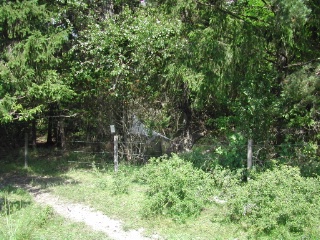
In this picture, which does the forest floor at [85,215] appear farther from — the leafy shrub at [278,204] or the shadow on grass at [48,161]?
the shadow on grass at [48,161]

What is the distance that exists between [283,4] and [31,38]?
5781 millimetres

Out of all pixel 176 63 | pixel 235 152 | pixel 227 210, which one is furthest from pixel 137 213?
pixel 176 63

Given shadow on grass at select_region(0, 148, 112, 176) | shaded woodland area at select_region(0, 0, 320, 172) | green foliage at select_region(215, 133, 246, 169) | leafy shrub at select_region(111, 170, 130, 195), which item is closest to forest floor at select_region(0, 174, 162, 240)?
leafy shrub at select_region(111, 170, 130, 195)

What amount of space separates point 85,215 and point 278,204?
3574 millimetres

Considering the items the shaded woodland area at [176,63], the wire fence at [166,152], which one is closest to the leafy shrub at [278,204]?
the wire fence at [166,152]

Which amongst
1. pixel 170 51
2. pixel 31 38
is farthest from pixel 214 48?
pixel 31 38

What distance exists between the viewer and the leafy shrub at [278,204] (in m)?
5.20

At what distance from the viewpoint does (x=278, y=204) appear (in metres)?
5.36

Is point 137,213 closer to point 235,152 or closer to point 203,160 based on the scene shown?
point 203,160

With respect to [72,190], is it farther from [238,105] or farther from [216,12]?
[216,12]

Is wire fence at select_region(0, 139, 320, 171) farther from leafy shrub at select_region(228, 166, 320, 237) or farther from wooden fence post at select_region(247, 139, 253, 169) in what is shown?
leafy shrub at select_region(228, 166, 320, 237)

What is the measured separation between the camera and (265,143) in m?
8.13

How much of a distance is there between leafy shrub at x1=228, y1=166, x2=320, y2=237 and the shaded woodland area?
1921 mm

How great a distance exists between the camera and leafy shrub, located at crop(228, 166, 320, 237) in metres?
5.20
